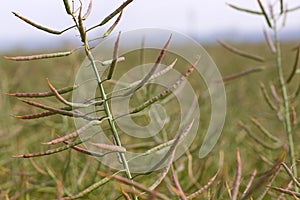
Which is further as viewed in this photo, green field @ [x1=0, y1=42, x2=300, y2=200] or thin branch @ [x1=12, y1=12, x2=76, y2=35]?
green field @ [x1=0, y1=42, x2=300, y2=200]

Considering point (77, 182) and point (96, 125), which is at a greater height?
point (96, 125)

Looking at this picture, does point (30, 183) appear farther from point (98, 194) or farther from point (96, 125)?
point (96, 125)

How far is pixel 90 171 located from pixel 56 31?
848mm

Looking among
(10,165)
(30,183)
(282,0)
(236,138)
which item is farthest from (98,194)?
(236,138)

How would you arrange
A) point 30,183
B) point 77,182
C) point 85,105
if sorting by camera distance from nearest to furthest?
1. point 85,105
2. point 77,182
3. point 30,183

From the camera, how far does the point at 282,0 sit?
0.90 metres

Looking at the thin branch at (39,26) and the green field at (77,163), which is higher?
the thin branch at (39,26)

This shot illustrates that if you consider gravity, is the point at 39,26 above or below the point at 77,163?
above

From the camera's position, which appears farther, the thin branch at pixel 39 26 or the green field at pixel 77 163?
the green field at pixel 77 163

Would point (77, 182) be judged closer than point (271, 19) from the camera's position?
No

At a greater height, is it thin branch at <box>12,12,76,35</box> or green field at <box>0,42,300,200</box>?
thin branch at <box>12,12,76,35</box>

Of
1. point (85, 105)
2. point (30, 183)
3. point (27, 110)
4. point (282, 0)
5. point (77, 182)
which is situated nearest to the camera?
point (85, 105)

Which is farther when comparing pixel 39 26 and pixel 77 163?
pixel 77 163

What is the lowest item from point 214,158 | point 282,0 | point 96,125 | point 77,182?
point 214,158
